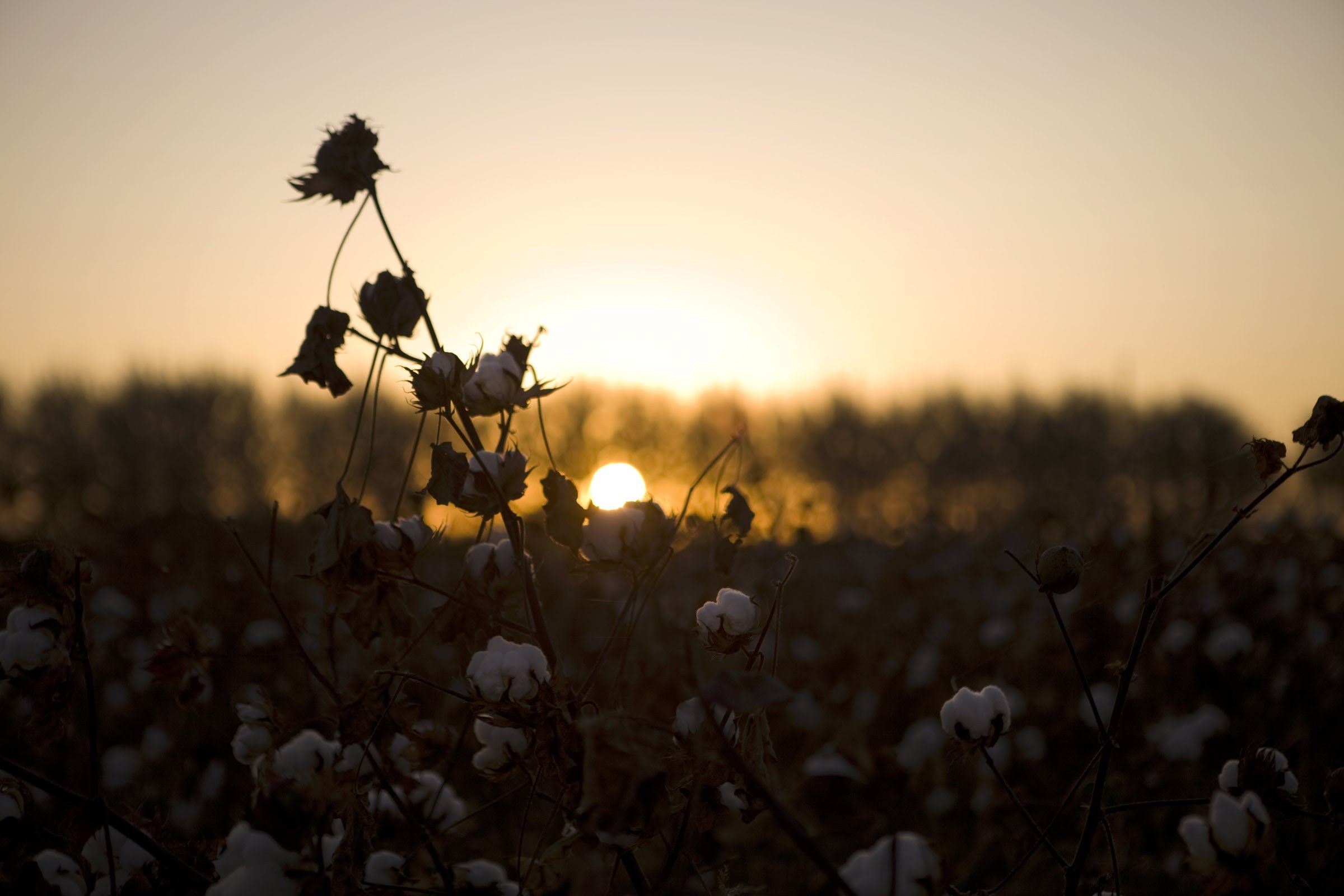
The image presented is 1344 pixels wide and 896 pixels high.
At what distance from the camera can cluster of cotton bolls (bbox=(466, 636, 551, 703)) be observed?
3.35 feet

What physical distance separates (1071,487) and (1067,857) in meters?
5.70

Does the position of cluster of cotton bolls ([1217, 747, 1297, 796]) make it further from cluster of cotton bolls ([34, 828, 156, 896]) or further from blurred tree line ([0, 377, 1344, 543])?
blurred tree line ([0, 377, 1344, 543])

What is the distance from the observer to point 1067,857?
117 inches

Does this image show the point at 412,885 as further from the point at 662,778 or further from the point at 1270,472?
the point at 1270,472

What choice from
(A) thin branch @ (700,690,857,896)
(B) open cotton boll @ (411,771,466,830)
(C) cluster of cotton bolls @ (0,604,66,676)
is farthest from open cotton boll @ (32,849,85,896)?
(A) thin branch @ (700,690,857,896)

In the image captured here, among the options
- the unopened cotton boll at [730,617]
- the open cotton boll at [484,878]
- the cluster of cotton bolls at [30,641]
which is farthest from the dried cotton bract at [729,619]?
the cluster of cotton bolls at [30,641]

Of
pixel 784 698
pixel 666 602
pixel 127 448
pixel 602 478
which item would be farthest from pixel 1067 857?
pixel 127 448

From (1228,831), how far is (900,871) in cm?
36

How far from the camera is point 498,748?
3.99 feet

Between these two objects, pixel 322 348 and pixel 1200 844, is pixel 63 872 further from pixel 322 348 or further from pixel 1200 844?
pixel 1200 844

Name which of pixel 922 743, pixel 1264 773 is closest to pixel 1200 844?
pixel 1264 773

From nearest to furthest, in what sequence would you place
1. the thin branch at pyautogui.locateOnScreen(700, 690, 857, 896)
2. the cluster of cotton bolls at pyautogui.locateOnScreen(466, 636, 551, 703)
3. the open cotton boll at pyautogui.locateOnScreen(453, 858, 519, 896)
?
the thin branch at pyautogui.locateOnScreen(700, 690, 857, 896) < the cluster of cotton bolls at pyautogui.locateOnScreen(466, 636, 551, 703) < the open cotton boll at pyautogui.locateOnScreen(453, 858, 519, 896)

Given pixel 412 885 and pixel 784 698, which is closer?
pixel 784 698

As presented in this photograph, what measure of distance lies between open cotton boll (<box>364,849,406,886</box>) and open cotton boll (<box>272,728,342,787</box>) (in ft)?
0.71
